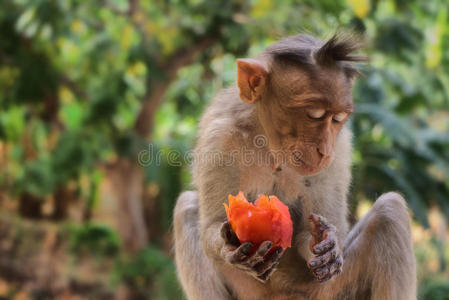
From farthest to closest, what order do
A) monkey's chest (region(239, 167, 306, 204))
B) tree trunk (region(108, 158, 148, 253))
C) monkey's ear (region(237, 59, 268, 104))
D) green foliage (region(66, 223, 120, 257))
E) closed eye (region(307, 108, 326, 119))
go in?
1. green foliage (region(66, 223, 120, 257))
2. tree trunk (region(108, 158, 148, 253))
3. monkey's chest (region(239, 167, 306, 204))
4. monkey's ear (region(237, 59, 268, 104))
5. closed eye (region(307, 108, 326, 119))

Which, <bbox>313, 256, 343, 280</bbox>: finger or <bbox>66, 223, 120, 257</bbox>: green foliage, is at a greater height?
<bbox>313, 256, 343, 280</bbox>: finger

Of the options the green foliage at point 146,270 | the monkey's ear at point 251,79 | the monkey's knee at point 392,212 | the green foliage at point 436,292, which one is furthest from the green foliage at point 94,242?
the monkey's knee at point 392,212

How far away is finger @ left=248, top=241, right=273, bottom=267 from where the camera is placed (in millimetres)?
2602

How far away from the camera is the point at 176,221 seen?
12.4 feet

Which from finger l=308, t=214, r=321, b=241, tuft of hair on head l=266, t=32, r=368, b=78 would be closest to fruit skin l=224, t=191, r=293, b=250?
finger l=308, t=214, r=321, b=241

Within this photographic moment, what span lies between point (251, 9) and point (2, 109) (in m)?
4.16

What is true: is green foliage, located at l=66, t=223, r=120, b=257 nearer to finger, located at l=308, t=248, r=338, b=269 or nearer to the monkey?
the monkey

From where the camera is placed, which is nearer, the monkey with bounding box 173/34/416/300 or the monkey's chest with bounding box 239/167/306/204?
the monkey with bounding box 173/34/416/300

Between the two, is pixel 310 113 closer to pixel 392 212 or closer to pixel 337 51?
pixel 337 51

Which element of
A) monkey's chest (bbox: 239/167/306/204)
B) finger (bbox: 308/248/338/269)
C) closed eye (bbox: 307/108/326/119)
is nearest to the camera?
finger (bbox: 308/248/338/269)

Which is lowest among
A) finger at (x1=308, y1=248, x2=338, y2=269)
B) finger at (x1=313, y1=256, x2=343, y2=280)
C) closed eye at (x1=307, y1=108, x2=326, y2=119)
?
finger at (x1=313, y1=256, x2=343, y2=280)

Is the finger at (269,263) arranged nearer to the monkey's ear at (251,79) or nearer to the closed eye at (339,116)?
the closed eye at (339,116)

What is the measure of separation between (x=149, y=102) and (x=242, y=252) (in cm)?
529

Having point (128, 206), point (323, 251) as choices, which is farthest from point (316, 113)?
point (128, 206)
